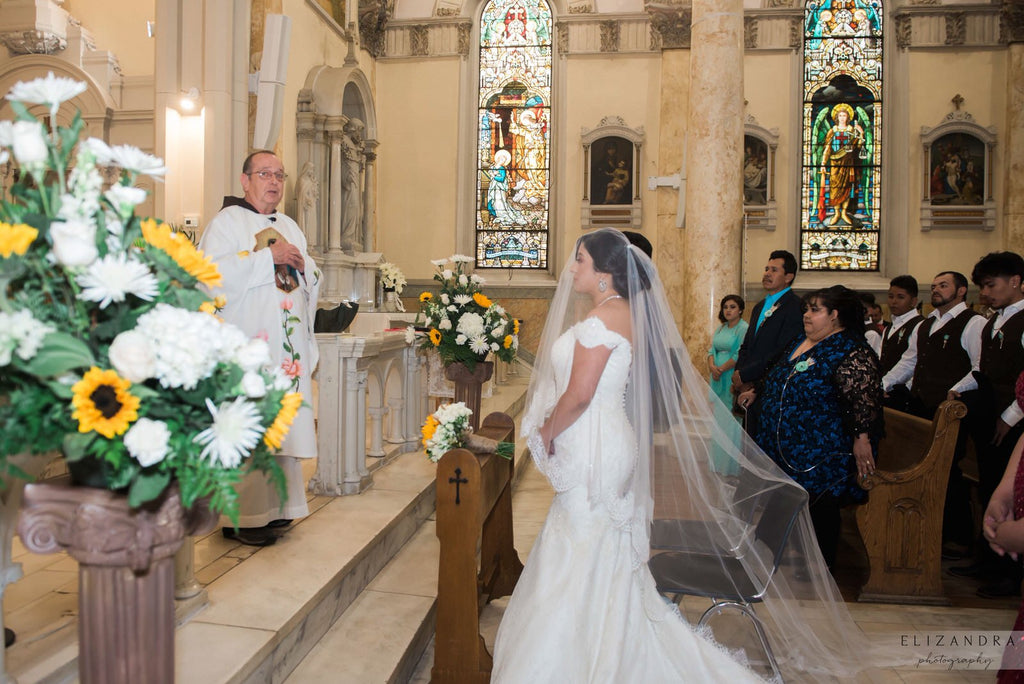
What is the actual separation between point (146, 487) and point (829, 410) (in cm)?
374

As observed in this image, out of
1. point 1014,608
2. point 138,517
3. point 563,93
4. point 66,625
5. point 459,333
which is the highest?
point 563,93

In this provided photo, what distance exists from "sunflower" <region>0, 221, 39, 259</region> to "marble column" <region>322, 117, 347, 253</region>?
29.8 feet

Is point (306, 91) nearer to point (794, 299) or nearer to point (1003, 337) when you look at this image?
point (794, 299)

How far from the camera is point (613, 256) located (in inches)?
121

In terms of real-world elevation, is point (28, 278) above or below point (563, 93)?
below

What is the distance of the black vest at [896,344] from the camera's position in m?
6.61

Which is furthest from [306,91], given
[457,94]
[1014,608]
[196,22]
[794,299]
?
[1014,608]

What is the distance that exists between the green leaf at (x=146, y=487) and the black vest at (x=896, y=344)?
646 centimetres

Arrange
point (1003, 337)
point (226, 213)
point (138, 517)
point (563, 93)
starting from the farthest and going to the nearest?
point (563, 93) < point (1003, 337) < point (226, 213) < point (138, 517)

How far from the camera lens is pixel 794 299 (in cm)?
527

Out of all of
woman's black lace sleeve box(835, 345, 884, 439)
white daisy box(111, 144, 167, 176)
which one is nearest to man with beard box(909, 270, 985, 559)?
woman's black lace sleeve box(835, 345, 884, 439)

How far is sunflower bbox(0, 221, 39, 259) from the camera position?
125 centimetres

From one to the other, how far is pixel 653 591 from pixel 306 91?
9.07m

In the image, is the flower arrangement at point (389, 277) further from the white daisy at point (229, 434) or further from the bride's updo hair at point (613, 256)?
the white daisy at point (229, 434)
